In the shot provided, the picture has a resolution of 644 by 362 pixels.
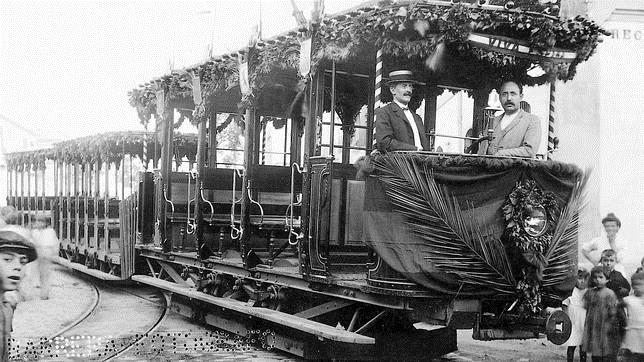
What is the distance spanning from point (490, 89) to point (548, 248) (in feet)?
7.08

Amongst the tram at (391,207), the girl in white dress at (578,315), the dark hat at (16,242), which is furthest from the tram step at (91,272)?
the dark hat at (16,242)

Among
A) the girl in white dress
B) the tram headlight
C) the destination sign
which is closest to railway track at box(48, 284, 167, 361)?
the tram headlight

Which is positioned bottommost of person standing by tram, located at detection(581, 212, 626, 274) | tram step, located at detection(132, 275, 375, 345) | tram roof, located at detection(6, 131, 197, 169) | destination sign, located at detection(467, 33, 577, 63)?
tram step, located at detection(132, 275, 375, 345)

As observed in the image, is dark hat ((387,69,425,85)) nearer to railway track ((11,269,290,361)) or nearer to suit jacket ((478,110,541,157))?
suit jacket ((478,110,541,157))

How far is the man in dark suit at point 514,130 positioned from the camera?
6.68 m

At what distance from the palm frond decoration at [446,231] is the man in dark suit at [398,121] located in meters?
0.35

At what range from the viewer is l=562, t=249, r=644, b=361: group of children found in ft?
20.0

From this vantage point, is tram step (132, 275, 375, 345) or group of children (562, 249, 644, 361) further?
tram step (132, 275, 375, 345)

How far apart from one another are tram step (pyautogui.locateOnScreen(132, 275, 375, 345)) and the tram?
0.02 m

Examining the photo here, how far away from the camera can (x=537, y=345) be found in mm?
8758

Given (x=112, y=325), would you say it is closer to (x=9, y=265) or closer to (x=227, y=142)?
(x=227, y=142)

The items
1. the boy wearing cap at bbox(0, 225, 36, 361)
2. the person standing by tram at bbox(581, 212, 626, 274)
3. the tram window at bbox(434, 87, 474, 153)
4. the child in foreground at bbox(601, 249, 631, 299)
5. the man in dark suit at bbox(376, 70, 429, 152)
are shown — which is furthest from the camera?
the tram window at bbox(434, 87, 474, 153)

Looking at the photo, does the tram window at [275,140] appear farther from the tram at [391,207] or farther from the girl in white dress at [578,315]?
the girl in white dress at [578,315]

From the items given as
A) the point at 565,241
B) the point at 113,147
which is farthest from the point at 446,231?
the point at 113,147
